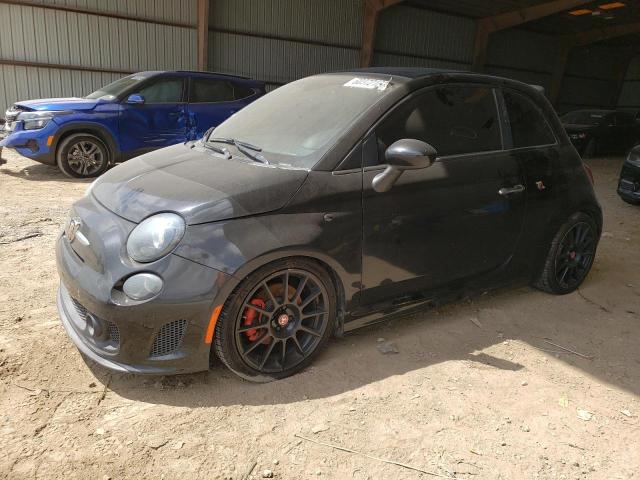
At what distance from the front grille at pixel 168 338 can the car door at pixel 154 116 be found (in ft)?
20.5

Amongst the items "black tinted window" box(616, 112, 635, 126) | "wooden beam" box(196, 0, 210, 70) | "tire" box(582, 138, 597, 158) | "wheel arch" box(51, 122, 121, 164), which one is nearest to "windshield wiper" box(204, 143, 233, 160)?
"wheel arch" box(51, 122, 121, 164)

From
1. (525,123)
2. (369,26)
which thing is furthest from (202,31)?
(525,123)

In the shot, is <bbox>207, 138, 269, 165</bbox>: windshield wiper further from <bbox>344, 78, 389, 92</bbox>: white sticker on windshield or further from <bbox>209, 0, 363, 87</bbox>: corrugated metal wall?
<bbox>209, 0, 363, 87</bbox>: corrugated metal wall

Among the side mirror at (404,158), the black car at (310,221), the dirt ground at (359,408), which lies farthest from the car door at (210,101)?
the side mirror at (404,158)

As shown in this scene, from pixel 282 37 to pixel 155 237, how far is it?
14492mm

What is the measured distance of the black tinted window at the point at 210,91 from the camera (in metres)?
8.55

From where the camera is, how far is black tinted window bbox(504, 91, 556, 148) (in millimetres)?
3613

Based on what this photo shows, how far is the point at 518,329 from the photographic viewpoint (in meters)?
3.60

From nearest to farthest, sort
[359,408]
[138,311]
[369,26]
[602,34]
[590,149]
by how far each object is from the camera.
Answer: [138,311] → [359,408] → [590,149] → [369,26] → [602,34]

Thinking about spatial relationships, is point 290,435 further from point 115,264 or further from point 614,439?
point 614,439

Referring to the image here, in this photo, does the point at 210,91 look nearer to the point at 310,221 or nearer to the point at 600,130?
the point at 310,221

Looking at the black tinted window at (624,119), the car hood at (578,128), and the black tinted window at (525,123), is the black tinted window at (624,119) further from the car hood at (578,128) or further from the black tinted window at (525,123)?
the black tinted window at (525,123)

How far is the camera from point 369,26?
16625 millimetres

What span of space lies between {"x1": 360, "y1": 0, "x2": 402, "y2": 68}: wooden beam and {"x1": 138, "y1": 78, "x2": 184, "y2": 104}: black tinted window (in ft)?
31.5
